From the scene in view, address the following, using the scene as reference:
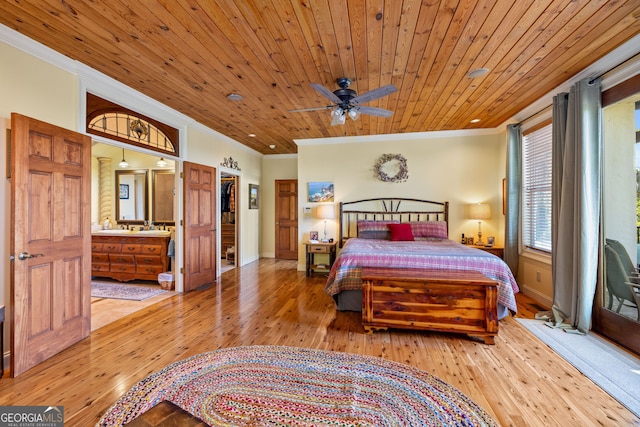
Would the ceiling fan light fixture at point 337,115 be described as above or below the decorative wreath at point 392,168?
above

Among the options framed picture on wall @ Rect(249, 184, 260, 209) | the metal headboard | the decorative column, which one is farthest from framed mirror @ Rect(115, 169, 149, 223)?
the metal headboard

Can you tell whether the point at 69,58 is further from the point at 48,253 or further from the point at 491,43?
the point at 491,43

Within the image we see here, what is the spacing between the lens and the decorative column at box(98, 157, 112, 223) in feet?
19.0

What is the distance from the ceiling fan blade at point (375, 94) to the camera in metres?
2.67

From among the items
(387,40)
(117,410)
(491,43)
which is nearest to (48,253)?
(117,410)

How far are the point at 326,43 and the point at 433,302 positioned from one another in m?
2.68

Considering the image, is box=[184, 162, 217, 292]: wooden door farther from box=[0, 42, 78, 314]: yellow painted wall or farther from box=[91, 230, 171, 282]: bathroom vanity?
box=[0, 42, 78, 314]: yellow painted wall

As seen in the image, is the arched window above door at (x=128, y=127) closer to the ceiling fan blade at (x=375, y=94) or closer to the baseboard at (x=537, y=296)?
the ceiling fan blade at (x=375, y=94)

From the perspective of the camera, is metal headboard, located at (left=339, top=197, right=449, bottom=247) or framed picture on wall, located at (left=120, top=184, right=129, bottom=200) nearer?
metal headboard, located at (left=339, top=197, right=449, bottom=247)

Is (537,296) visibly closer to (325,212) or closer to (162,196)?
(325,212)

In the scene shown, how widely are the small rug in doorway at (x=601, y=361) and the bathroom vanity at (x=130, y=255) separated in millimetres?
5386

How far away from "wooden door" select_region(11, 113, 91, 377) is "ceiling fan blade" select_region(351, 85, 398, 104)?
9.18 feet

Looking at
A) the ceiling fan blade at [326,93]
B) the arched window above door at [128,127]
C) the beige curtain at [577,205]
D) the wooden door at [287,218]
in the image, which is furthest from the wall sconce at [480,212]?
the arched window above door at [128,127]

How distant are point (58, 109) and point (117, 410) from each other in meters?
2.71
